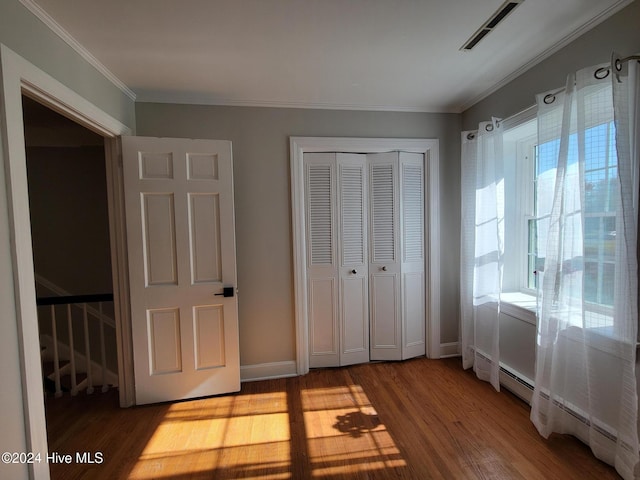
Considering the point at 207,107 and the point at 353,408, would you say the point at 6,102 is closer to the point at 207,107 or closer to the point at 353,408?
the point at 207,107

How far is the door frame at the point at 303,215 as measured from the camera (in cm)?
264

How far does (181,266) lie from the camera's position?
7.55 ft

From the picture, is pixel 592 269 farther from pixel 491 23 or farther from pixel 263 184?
pixel 263 184

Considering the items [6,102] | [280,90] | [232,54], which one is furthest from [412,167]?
[6,102]

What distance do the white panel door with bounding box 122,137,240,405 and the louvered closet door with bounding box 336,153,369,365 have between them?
3.30 ft

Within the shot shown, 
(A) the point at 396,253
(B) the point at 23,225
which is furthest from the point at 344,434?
(B) the point at 23,225

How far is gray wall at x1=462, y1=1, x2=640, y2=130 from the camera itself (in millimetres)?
1492

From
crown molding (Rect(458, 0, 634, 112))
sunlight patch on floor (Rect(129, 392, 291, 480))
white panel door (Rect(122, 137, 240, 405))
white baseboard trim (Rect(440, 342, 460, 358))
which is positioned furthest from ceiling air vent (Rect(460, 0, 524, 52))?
sunlight patch on floor (Rect(129, 392, 291, 480))

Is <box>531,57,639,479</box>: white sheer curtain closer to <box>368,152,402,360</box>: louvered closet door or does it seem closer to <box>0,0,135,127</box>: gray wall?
<box>368,152,402,360</box>: louvered closet door

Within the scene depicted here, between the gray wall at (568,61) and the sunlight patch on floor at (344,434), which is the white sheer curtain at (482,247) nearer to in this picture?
the gray wall at (568,61)

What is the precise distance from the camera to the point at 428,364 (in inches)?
112

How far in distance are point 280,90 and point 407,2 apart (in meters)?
1.21

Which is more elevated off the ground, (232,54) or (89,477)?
(232,54)

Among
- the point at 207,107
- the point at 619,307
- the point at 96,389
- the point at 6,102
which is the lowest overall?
the point at 96,389
